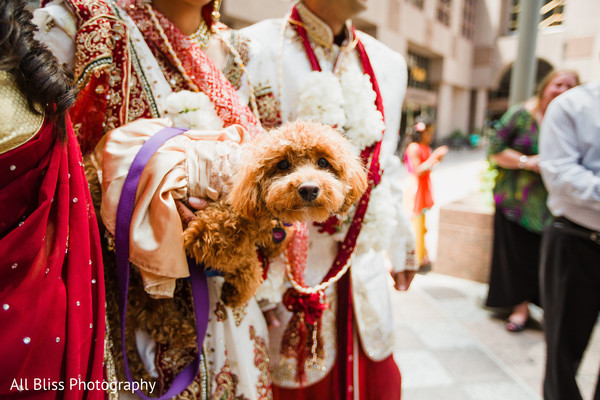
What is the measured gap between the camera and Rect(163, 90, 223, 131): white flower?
3.75ft

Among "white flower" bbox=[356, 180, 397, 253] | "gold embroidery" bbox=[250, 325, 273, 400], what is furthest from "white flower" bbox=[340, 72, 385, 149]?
"gold embroidery" bbox=[250, 325, 273, 400]

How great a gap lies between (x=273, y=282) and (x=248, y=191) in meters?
0.48

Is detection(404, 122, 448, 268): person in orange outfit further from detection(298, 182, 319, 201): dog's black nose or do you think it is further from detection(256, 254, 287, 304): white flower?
detection(298, 182, 319, 201): dog's black nose

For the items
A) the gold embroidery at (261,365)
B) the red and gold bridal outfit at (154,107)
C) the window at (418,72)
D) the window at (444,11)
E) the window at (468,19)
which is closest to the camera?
the red and gold bridal outfit at (154,107)

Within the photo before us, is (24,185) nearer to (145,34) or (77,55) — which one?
(77,55)

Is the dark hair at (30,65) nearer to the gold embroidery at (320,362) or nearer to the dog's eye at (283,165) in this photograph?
the dog's eye at (283,165)

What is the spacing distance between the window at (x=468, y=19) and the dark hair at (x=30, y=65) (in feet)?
89.0

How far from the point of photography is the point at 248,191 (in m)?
0.87

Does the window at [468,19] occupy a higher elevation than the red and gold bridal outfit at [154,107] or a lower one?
higher

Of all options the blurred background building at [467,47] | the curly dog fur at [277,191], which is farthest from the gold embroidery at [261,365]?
the blurred background building at [467,47]

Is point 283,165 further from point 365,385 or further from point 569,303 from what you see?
point 569,303

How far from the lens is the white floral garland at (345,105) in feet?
4.61

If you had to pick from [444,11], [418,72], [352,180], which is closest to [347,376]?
[352,180]

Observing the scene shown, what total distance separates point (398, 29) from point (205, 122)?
16.7 metres
